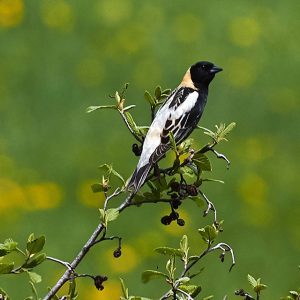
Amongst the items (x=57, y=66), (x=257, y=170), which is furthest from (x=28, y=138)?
(x=257, y=170)

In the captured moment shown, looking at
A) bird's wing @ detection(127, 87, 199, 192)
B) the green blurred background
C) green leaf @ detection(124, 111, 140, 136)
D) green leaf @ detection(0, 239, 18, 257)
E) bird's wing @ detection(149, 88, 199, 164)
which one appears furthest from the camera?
the green blurred background

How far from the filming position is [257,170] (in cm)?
836

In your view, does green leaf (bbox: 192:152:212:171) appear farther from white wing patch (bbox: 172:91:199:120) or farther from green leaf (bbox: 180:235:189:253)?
white wing patch (bbox: 172:91:199:120)

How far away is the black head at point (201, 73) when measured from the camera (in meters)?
5.10

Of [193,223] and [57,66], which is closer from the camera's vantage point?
[193,223]

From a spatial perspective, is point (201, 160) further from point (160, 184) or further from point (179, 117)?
point (179, 117)

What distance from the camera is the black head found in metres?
5.10

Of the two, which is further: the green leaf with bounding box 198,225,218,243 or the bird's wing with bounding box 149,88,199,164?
the bird's wing with bounding box 149,88,199,164

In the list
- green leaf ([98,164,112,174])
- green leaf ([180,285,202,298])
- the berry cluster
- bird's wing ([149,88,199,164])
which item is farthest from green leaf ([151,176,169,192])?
bird's wing ([149,88,199,164])

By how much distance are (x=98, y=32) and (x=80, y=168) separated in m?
2.23

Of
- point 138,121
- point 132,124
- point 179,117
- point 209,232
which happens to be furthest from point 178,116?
point 138,121

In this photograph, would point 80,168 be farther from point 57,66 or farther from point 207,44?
point 207,44

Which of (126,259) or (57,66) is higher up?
(57,66)

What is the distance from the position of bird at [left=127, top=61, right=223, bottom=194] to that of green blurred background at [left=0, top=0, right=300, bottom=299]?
1.98 meters
